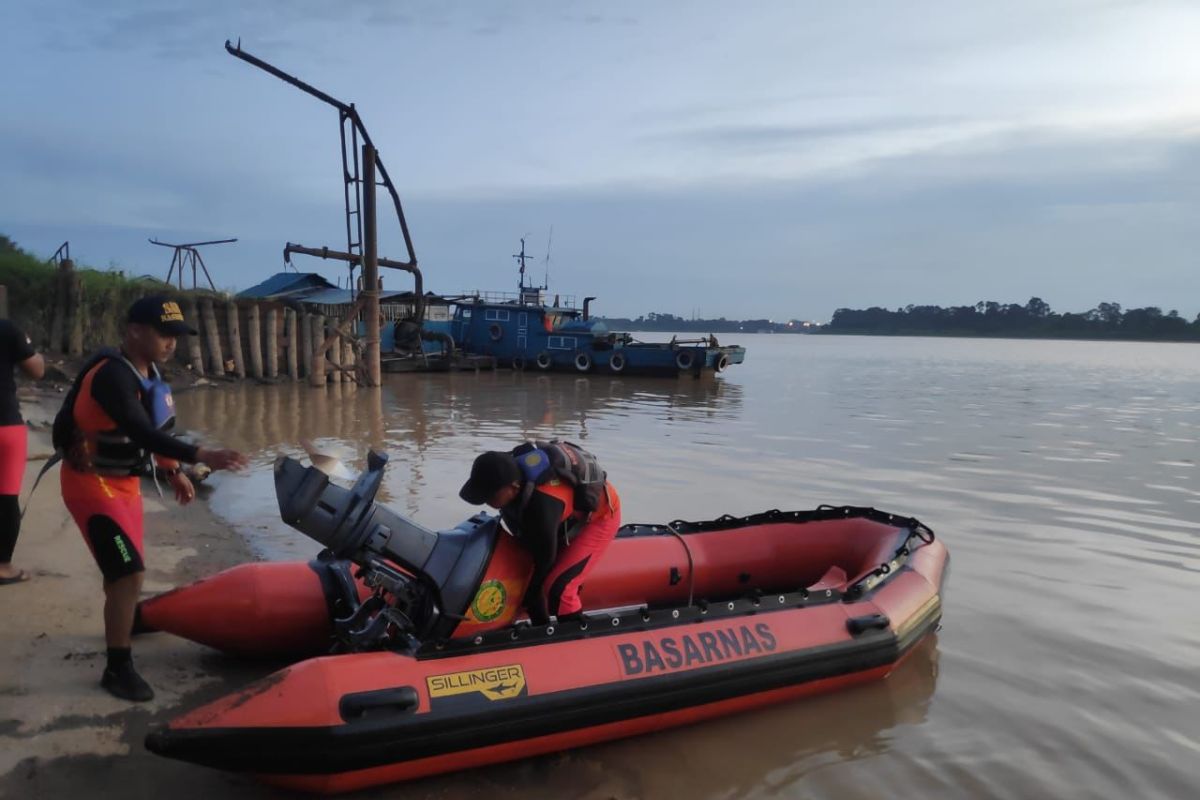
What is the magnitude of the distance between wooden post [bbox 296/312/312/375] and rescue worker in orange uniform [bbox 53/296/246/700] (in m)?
15.1

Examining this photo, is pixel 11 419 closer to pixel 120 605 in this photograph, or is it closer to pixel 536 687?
pixel 120 605

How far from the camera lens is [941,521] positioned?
7223 mm

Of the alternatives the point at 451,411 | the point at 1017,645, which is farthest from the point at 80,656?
the point at 451,411

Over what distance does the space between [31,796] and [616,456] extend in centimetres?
806

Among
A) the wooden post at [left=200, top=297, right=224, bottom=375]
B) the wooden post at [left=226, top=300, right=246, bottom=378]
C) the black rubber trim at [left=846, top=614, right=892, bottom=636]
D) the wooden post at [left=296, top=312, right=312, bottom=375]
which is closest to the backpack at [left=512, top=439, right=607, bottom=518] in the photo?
the black rubber trim at [left=846, top=614, right=892, bottom=636]

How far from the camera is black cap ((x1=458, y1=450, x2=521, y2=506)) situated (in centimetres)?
321

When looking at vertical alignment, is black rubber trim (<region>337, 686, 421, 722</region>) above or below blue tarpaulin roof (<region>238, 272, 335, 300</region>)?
below

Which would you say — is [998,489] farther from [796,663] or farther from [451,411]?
[451,411]

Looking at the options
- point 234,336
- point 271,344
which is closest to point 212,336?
point 234,336

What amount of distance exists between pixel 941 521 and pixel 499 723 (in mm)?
5477

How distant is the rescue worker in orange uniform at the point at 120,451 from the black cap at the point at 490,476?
2.87 ft

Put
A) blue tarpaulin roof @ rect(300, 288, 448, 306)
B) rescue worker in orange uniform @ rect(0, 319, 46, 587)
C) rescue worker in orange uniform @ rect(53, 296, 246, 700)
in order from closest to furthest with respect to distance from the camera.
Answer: rescue worker in orange uniform @ rect(53, 296, 246, 700), rescue worker in orange uniform @ rect(0, 319, 46, 587), blue tarpaulin roof @ rect(300, 288, 448, 306)

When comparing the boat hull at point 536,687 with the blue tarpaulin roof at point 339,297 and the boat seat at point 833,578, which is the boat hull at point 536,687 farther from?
the blue tarpaulin roof at point 339,297

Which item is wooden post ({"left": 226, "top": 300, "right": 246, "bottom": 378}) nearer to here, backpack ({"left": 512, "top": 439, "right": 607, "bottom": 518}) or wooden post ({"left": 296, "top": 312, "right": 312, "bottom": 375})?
wooden post ({"left": 296, "top": 312, "right": 312, "bottom": 375})
